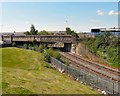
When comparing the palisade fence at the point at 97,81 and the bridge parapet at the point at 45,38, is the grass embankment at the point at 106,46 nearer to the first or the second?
the bridge parapet at the point at 45,38

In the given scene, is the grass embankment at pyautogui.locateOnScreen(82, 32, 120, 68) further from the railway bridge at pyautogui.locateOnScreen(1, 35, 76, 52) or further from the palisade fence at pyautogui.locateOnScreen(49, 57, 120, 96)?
the palisade fence at pyautogui.locateOnScreen(49, 57, 120, 96)

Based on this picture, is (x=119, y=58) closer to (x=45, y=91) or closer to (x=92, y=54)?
(x=92, y=54)

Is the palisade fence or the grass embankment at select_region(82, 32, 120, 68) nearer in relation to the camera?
the palisade fence

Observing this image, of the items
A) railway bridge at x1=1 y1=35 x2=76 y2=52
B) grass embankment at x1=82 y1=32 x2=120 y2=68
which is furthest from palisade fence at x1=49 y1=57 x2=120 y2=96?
railway bridge at x1=1 y1=35 x2=76 y2=52

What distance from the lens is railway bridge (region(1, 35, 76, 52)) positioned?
8262 cm

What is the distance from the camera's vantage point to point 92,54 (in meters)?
74.3

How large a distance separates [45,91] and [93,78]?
10461mm

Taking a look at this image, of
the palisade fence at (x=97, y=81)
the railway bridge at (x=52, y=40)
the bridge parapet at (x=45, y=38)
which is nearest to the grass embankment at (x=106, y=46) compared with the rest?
the railway bridge at (x=52, y=40)

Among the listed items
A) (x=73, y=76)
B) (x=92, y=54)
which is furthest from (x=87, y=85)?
(x=92, y=54)

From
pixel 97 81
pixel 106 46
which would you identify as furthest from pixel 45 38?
pixel 97 81

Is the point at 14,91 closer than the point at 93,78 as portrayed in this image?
Yes

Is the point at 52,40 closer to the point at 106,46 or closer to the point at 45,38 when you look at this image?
the point at 45,38

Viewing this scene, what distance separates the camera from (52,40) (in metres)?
83.9

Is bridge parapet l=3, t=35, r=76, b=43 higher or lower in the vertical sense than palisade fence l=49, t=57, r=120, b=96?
higher
